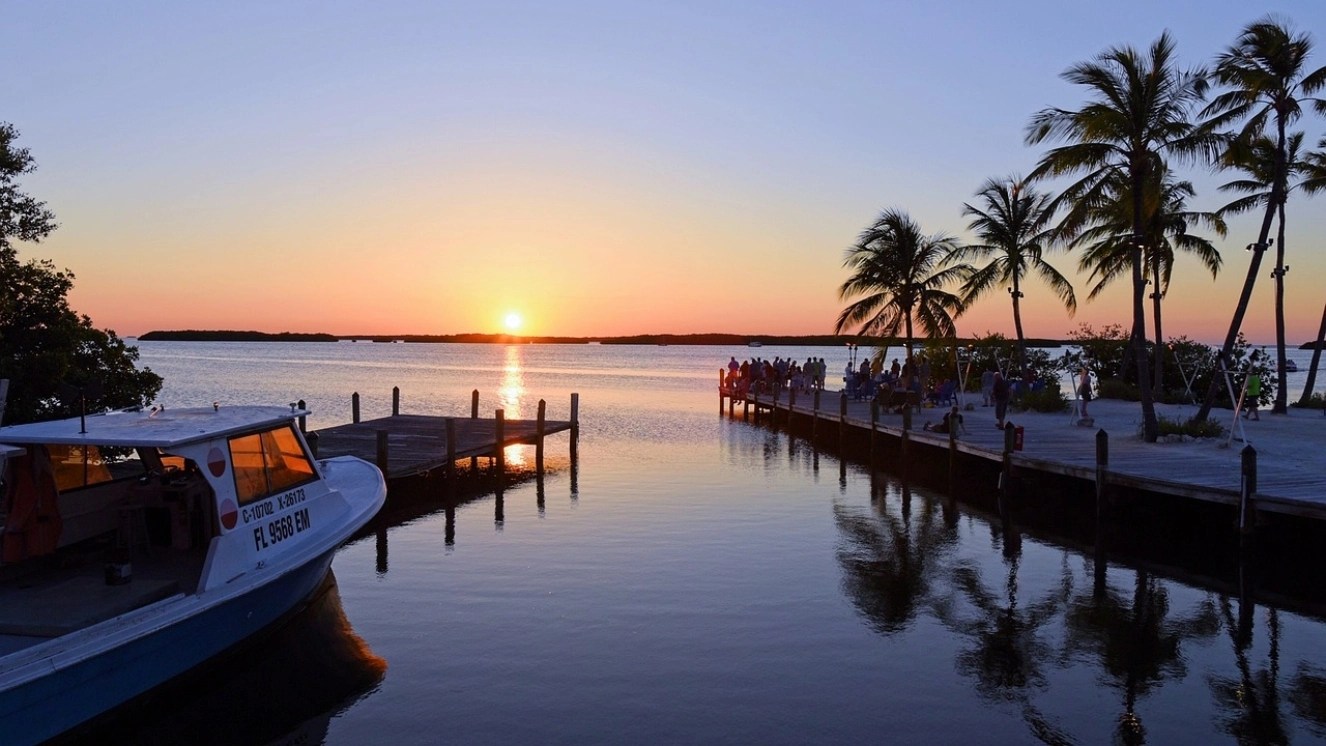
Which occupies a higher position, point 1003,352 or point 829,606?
point 1003,352

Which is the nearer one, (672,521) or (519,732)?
(519,732)

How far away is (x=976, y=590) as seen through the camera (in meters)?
14.2

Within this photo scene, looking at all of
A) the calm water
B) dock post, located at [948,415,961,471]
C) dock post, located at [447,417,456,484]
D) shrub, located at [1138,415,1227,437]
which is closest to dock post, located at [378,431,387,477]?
the calm water

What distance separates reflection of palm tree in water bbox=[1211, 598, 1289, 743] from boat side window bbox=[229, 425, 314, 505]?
10660 millimetres

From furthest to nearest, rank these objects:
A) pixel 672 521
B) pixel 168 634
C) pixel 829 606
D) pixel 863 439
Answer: pixel 863 439 → pixel 672 521 → pixel 829 606 → pixel 168 634

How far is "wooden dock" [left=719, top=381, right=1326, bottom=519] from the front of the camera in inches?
601

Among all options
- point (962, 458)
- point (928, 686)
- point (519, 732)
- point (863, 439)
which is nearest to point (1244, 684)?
point (928, 686)

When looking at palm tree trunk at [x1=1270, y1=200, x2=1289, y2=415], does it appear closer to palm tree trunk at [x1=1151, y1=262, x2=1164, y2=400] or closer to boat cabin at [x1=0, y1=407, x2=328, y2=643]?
palm tree trunk at [x1=1151, y1=262, x2=1164, y2=400]

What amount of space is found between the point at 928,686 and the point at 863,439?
25410 millimetres

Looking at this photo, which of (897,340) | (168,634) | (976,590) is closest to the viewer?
(168,634)

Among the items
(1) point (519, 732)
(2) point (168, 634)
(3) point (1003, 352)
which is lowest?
(1) point (519, 732)

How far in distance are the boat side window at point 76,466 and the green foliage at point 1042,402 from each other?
2954cm

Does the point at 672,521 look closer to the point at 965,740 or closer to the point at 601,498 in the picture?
the point at 601,498

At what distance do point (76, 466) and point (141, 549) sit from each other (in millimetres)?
1165
